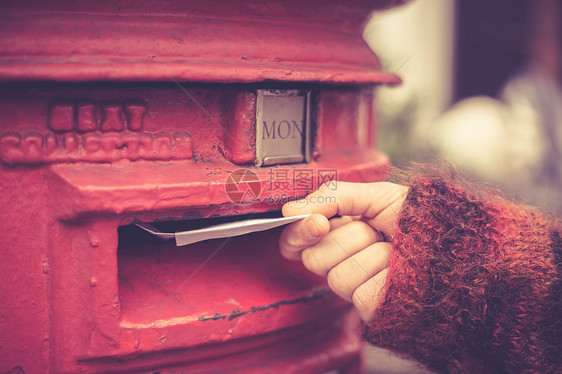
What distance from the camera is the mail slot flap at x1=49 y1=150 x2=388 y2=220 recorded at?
3.37ft

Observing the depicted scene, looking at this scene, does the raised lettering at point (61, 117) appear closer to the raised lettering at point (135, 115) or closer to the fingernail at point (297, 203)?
the raised lettering at point (135, 115)

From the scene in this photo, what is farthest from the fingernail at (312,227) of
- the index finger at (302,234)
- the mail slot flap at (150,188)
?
the mail slot flap at (150,188)

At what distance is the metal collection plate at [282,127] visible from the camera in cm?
120

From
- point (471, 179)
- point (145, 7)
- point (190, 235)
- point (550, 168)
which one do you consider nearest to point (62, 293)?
point (190, 235)

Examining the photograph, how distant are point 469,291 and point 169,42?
2.90 feet

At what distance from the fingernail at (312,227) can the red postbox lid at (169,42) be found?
1.08 ft

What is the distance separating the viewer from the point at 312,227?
1158 millimetres

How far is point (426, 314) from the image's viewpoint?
1200mm

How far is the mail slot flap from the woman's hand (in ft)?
0.26

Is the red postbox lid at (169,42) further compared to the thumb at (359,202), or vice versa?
the thumb at (359,202)

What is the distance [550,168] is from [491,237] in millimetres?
4160

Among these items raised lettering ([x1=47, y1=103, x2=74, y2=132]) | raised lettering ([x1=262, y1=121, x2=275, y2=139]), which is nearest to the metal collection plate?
raised lettering ([x1=262, y1=121, x2=275, y2=139])

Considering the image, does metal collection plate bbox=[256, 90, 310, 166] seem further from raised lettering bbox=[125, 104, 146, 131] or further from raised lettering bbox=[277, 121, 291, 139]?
raised lettering bbox=[125, 104, 146, 131]

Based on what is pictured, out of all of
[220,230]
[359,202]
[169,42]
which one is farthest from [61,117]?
[359,202]
